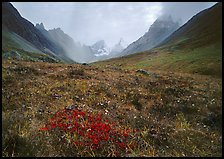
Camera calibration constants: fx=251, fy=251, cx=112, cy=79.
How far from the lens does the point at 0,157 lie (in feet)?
42.1

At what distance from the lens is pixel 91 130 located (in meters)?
15.3

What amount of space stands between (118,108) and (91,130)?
4.54 m

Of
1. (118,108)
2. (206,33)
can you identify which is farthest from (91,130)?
(206,33)

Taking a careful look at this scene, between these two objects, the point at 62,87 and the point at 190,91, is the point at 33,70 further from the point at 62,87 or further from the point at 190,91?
the point at 190,91

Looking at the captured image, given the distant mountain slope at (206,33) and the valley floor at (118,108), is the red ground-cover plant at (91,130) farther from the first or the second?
the distant mountain slope at (206,33)

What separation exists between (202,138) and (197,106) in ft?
17.9

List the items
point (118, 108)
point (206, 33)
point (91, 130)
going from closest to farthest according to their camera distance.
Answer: point (91, 130) < point (118, 108) < point (206, 33)

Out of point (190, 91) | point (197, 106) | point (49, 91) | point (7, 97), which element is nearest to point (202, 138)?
point (197, 106)

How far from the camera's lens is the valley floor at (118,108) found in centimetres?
1412

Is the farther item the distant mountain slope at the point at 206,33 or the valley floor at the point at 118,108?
the distant mountain slope at the point at 206,33

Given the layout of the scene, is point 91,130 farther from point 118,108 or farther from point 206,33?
point 206,33

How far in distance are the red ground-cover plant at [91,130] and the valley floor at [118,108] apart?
1.26ft

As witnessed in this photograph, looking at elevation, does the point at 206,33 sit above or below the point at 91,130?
above

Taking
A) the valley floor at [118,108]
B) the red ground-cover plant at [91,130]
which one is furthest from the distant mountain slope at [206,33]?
the red ground-cover plant at [91,130]
